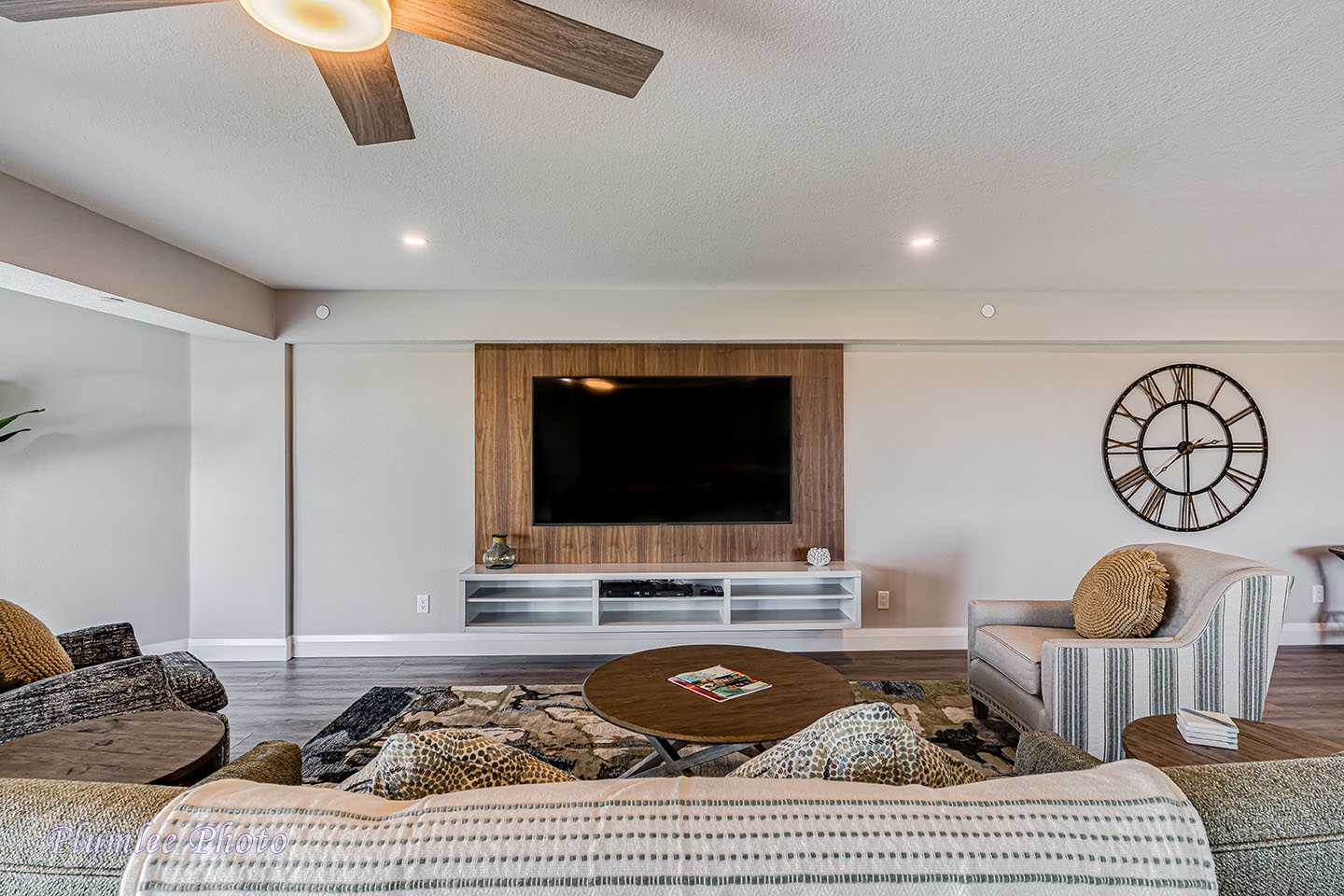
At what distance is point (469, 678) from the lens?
3.50m

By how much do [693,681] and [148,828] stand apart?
68.4 inches

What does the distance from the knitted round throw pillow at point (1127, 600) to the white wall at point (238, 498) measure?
431 centimetres

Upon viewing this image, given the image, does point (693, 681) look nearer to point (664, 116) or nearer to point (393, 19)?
point (664, 116)

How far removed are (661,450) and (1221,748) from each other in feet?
9.47

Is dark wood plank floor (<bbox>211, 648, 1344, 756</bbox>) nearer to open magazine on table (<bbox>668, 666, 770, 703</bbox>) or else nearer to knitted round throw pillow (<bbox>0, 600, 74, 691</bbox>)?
knitted round throw pillow (<bbox>0, 600, 74, 691</bbox>)

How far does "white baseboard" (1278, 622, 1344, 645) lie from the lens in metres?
4.01

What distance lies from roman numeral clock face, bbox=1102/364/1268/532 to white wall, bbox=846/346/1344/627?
0.10m

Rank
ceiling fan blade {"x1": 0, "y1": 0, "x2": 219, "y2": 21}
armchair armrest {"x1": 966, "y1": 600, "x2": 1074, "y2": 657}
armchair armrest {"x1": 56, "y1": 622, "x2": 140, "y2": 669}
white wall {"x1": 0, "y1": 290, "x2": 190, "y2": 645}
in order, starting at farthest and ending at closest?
white wall {"x1": 0, "y1": 290, "x2": 190, "y2": 645}, armchair armrest {"x1": 966, "y1": 600, "x2": 1074, "y2": 657}, armchair armrest {"x1": 56, "y1": 622, "x2": 140, "y2": 669}, ceiling fan blade {"x1": 0, "y1": 0, "x2": 219, "y2": 21}

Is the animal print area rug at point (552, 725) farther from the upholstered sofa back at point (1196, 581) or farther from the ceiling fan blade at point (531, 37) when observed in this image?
the ceiling fan blade at point (531, 37)

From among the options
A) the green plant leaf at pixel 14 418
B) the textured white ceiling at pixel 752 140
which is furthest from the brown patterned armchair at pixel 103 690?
the textured white ceiling at pixel 752 140

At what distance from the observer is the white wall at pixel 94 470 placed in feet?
10.5

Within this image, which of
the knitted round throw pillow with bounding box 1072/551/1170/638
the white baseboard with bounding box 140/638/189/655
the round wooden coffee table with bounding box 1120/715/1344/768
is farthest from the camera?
the white baseboard with bounding box 140/638/189/655

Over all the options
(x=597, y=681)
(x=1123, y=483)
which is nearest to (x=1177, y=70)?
(x=597, y=681)

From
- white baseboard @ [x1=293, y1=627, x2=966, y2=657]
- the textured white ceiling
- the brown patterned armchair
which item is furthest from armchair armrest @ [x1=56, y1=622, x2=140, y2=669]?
the textured white ceiling
